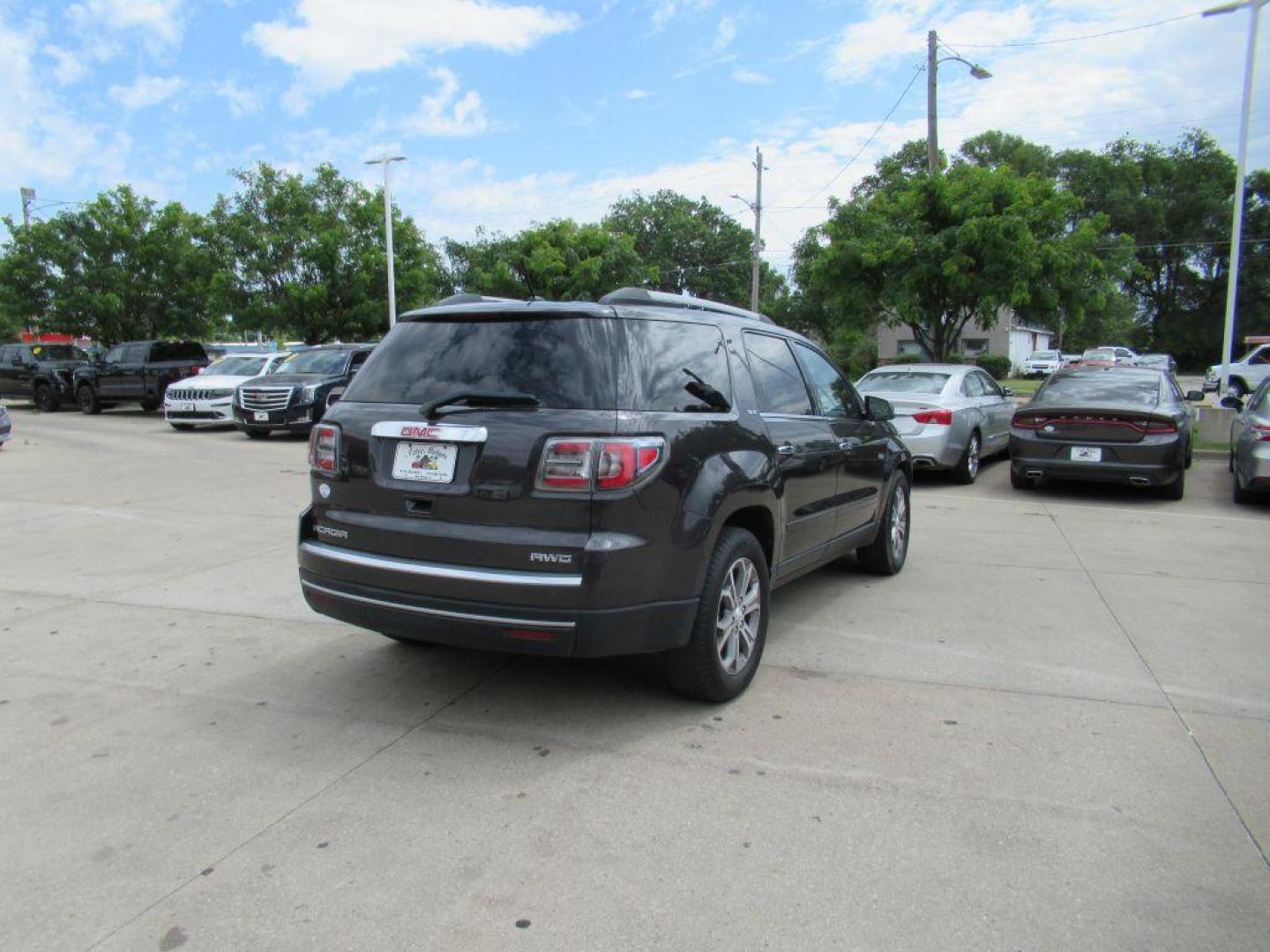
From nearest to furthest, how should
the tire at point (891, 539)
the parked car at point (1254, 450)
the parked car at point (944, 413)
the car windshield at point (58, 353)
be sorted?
1. the tire at point (891, 539)
2. the parked car at point (1254, 450)
3. the parked car at point (944, 413)
4. the car windshield at point (58, 353)

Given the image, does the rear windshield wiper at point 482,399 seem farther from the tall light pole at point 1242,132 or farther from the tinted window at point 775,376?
the tall light pole at point 1242,132

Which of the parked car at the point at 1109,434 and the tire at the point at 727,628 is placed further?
the parked car at the point at 1109,434

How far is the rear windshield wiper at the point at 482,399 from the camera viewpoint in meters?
3.70

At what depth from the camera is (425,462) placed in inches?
149

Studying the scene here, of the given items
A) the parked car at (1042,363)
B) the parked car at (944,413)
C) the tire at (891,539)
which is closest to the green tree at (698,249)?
the parked car at (1042,363)

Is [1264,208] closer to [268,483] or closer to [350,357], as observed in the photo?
[350,357]

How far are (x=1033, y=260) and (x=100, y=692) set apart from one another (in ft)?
56.7

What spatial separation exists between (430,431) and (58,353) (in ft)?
91.5

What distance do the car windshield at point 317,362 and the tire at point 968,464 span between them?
11.9 metres

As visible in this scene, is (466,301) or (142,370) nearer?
(466,301)

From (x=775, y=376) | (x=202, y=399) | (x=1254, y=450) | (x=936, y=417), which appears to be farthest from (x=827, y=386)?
(x=202, y=399)

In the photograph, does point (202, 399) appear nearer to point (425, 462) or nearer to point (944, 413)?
point (944, 413)

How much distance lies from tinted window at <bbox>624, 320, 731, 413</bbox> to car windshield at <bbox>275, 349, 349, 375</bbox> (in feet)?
49.4

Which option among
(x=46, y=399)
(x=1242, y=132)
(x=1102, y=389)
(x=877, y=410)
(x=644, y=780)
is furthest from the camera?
(x=46, y=399)
